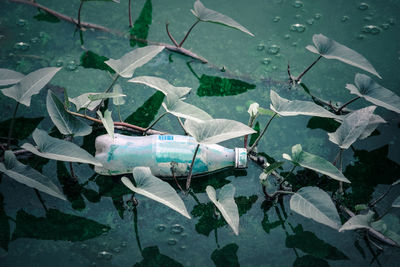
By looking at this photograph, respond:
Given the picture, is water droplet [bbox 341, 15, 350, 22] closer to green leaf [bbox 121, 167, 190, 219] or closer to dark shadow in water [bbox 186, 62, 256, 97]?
dark shadow in water [bbox 186, 62, 256, 97]

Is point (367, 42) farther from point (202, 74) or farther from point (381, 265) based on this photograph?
point (381, 265)

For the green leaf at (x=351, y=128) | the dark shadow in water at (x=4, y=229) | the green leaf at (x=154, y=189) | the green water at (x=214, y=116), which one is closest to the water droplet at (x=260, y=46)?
the green water at (x=214, y=116)

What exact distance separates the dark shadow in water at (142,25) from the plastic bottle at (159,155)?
0.55 m

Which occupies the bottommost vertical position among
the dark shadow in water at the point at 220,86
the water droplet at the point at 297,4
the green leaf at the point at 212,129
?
the dark shadow in water at the point at 220,86

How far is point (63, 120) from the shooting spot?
1108 millimetres

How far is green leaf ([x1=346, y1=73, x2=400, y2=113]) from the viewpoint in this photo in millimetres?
1229

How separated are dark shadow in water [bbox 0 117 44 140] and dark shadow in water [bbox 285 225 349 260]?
92cm

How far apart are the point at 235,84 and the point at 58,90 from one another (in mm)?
670

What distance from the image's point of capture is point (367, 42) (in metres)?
1.58

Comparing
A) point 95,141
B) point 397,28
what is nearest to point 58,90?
point 95,141

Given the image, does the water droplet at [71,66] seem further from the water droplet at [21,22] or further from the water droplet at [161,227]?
the water droplet at [161,227]

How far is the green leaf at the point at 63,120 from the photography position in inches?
43.3

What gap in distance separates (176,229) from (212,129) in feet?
1.04

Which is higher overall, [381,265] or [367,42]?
[367,42]
